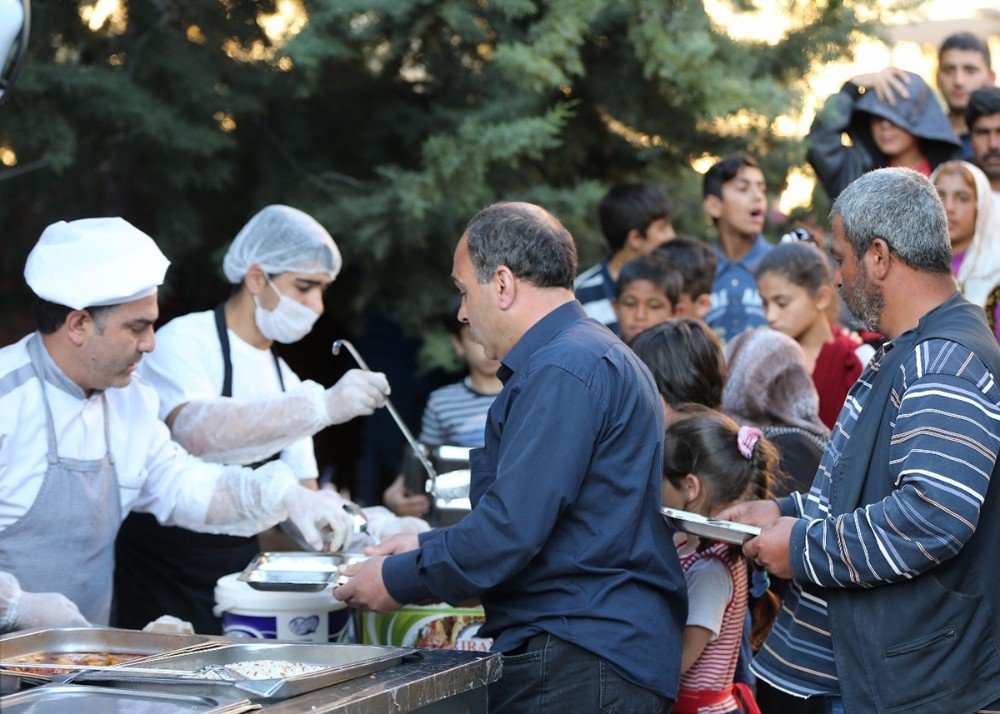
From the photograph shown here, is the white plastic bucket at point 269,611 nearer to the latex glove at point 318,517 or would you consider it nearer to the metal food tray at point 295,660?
the latex glove at point 318,517

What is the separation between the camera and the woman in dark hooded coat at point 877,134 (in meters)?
4.64

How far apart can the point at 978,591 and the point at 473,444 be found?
2.42 meters

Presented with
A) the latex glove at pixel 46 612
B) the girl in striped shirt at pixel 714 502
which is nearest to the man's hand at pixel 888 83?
the girl in striped shirt at pixel 714 502

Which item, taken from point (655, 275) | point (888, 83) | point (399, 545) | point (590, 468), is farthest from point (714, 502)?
point (888, 83)

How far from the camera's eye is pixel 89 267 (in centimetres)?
287

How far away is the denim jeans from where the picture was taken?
7.79 feet

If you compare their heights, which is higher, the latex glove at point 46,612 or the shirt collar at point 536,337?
the shirt collar at point 536,337

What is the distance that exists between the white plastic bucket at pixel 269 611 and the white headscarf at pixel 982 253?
8.04 feet

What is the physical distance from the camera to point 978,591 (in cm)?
227

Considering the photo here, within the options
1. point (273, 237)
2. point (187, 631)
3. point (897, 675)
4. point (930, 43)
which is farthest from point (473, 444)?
point (930, 43)

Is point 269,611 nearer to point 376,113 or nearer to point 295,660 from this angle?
point 295,660

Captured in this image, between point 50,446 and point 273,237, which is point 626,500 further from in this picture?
point 273,237

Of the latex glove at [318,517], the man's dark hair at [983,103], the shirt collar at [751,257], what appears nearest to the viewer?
the latex glove at [318,517]

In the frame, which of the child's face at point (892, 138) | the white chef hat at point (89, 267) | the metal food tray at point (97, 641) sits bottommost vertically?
the metal food tray at point (97, 641)
